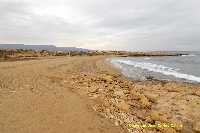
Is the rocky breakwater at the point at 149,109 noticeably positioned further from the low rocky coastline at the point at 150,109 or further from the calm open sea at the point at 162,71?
the calm open sea at the point at 162,71

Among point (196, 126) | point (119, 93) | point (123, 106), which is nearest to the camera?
point (196, 126)

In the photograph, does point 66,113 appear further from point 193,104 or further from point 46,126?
point 193,104

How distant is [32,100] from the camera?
35.3 feet

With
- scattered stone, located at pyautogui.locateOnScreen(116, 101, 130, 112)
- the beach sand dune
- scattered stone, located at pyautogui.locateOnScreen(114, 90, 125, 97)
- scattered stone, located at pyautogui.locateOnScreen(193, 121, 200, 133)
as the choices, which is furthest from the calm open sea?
scattered stone, located at pyautogui.locateOnScreen(193, 121, 200, 133)

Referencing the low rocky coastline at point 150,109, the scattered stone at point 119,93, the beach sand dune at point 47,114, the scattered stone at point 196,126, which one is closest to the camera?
the beach sand dune at point 47,114

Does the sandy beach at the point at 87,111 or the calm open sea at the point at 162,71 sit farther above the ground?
the sandy beach at the point at 87,111

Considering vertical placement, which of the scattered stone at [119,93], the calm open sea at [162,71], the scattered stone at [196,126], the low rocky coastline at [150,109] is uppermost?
the scattered stone at [119,93]

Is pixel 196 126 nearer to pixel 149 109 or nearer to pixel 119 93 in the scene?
pixel 149 109

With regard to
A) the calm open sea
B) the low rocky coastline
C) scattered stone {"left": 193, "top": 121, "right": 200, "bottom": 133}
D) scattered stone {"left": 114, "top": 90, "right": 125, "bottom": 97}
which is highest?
scattered stone {"left": 114, "top": 90, "right": 125, "bottom": 97}

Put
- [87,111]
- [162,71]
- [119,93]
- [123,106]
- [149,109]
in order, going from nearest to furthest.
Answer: [87,111], [123,106], [149,109], [119,93], [162,71]

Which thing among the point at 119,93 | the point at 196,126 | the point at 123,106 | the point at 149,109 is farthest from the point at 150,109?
the point at 119,93

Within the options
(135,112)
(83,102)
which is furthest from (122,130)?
(83,102)

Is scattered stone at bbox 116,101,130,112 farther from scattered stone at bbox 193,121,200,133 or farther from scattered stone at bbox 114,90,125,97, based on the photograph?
scattered stone at bbox 193,121,200,133

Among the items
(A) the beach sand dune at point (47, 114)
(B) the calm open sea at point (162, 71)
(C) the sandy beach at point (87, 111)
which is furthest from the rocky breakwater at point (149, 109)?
(B) the calm open sea at point (162, 71)
